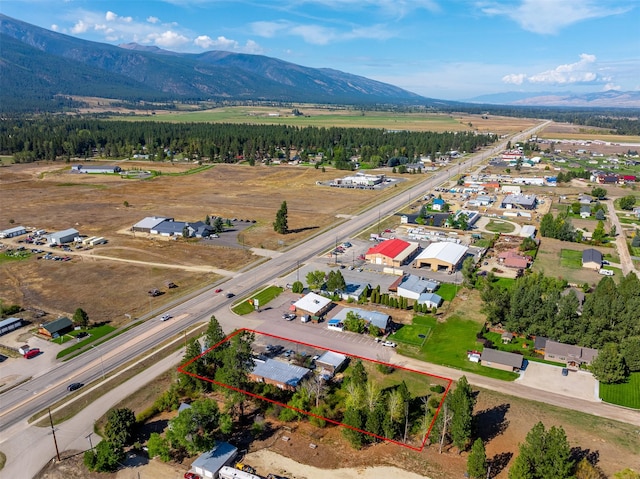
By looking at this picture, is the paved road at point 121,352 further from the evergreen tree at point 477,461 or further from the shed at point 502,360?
the evergreen tree at point 477,461

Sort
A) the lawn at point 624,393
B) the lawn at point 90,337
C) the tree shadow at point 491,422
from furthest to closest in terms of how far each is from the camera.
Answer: the lawn at point 90,337 < the lawn at point 624,393 < the tree shadow at point 491,422

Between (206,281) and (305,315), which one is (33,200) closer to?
(206,281)

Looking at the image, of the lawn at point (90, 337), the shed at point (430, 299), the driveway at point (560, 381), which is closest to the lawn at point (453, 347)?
the driveway at point (560, 381)

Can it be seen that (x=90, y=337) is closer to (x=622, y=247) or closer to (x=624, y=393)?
(x=624, y=393)

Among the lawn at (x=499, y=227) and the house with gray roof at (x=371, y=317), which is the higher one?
the lawn at (x=499, y=227)

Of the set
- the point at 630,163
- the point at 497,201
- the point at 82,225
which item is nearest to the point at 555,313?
the point at 497,201

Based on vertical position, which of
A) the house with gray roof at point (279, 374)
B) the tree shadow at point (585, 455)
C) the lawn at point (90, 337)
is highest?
the house with gray roof at point (279, 374)

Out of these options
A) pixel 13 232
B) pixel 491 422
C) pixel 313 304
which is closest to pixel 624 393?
pixel 491 422
